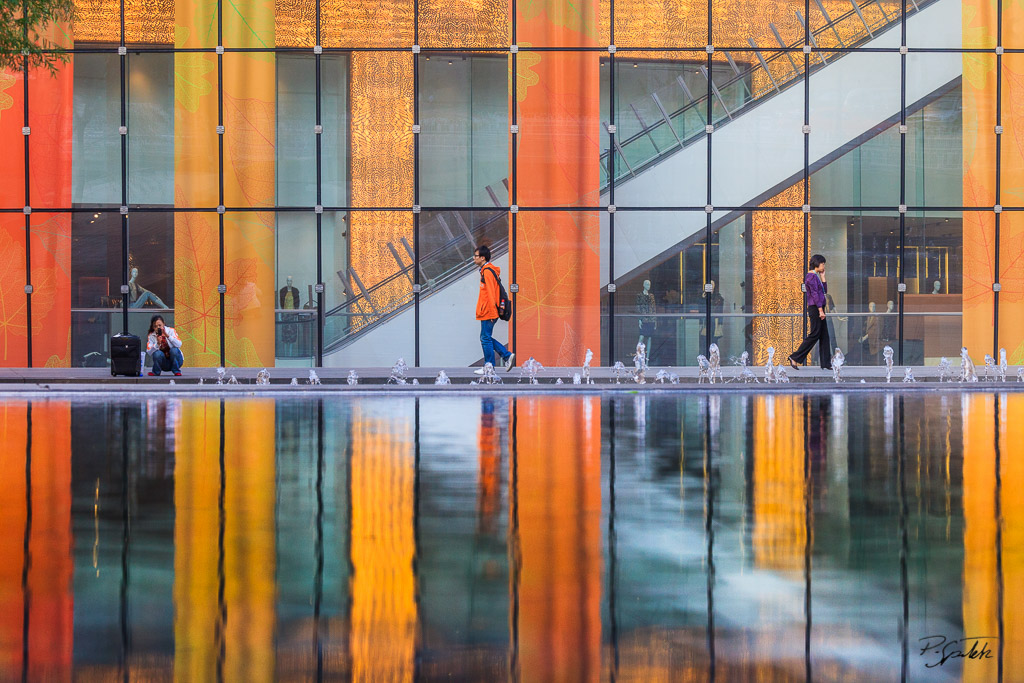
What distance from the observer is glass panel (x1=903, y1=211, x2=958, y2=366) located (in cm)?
2405

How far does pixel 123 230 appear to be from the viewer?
78.2ft

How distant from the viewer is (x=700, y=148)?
2403 cm

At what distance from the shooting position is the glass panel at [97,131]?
78.4 ft

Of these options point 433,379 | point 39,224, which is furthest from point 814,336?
point 39,224

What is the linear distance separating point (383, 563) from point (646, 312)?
1783 cm

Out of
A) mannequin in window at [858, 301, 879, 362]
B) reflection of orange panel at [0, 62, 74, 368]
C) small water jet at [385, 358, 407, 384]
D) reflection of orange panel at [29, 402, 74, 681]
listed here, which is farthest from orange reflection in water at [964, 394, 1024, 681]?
reflection of orange panel at [0, 62, 74, 368]

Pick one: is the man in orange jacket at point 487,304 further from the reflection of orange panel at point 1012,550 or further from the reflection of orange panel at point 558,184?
the reflection of orange panel at point 1012,550

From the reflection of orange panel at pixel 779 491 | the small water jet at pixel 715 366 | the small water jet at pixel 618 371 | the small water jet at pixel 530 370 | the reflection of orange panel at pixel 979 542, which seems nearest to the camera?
the reflection of orange panel at pixel 979 542

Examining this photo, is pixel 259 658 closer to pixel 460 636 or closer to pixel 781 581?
pixel 460 636

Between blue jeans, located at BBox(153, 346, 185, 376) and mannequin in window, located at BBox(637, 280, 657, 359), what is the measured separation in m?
8.49

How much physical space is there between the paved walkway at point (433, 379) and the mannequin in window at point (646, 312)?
3.06 feet

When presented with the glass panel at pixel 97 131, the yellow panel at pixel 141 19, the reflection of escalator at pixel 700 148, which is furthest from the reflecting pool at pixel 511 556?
the yellow panel at pixel 141 19
